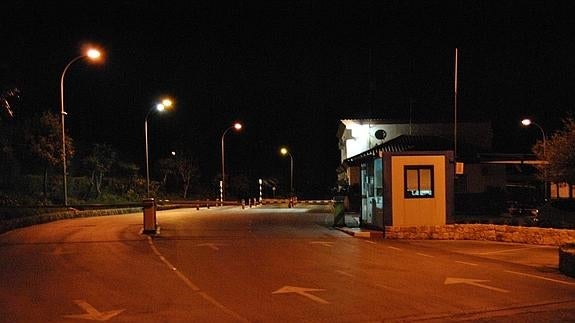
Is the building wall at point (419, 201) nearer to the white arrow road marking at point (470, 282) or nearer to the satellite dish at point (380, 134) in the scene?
the white arrow road marking at point (470, 282)

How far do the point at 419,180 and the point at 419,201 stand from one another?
2.57 feet

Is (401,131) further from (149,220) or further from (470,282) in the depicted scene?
(470,282)

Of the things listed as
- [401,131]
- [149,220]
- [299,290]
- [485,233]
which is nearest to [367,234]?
[485,233]

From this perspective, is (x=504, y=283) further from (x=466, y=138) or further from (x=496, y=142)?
(x=496, y=142)

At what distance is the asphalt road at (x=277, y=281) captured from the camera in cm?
980

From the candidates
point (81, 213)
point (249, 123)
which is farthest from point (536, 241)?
point (249, 123)

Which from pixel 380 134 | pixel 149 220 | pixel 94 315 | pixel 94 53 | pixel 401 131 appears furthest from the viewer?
pixel 380 134

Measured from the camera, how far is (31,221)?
29.9 m

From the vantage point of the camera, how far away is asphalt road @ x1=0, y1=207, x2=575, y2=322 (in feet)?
32.2

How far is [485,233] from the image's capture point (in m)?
23.2

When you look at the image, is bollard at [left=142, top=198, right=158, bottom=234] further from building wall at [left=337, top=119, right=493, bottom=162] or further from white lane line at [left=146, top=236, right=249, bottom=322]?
building wall at [left=337, top=119, right=493, bottom=162]

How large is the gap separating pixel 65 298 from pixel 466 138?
43.5m

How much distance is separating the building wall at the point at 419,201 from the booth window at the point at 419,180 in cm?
14

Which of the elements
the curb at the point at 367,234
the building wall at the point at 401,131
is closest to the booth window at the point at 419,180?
the curb at the point at 367,234
